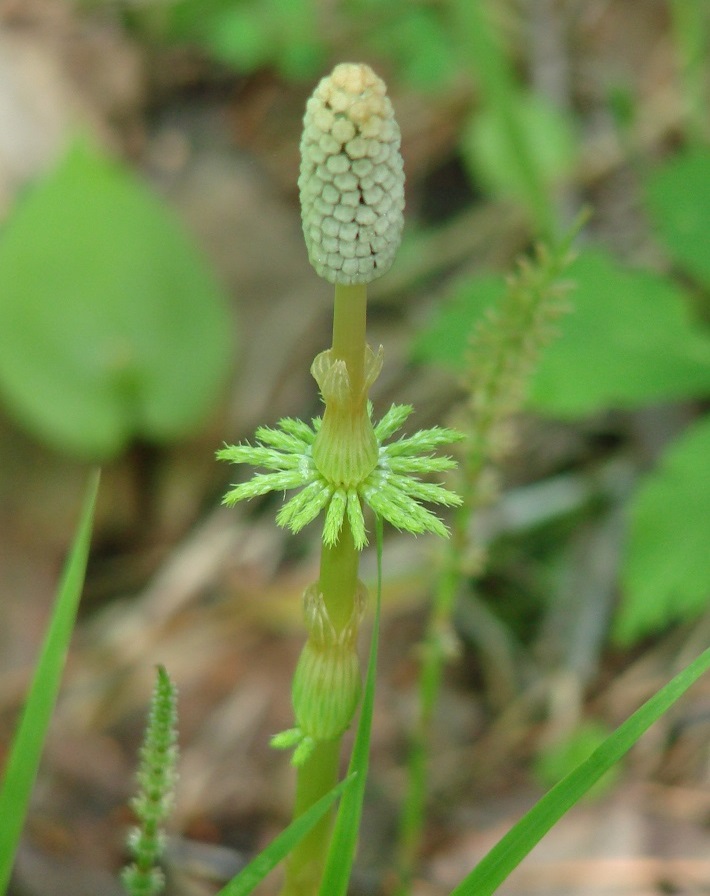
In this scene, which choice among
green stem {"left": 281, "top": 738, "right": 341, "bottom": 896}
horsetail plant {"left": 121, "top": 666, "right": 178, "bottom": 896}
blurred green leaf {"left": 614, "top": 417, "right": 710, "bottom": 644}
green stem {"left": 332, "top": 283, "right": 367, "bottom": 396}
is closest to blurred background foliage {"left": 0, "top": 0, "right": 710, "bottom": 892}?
blurred green leaf {"left": 614, "top": 417, "right": 710, "bottom": 644}

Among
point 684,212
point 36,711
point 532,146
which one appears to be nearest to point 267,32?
point 532,146

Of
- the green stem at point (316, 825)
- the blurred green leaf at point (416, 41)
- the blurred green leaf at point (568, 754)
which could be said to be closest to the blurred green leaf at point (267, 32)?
the blurred green leaf at point (416, 41)

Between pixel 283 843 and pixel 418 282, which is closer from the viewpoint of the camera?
pixel 283 843

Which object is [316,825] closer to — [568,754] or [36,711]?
[36,711]

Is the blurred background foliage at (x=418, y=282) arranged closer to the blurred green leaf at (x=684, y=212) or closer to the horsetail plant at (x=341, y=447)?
the blurred green leaf at (x=684, y=212)

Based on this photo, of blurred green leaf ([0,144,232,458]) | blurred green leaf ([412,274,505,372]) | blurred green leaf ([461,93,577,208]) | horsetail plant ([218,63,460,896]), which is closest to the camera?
horsetail plant ([218,63,460,896])

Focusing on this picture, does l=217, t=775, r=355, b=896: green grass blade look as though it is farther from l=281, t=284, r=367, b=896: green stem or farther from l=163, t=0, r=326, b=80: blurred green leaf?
l=163, t=0, r=326, b=80: blurred green leaf
